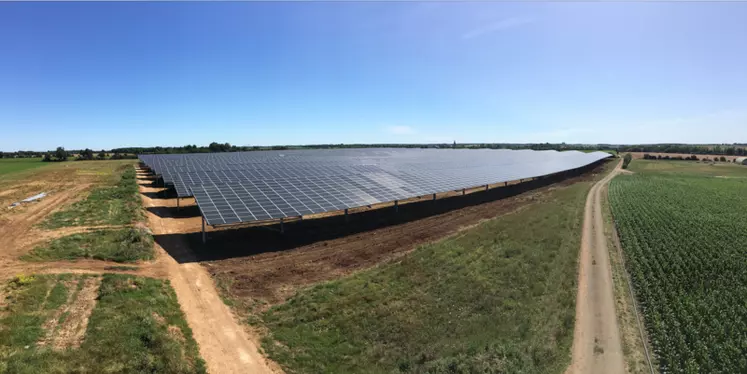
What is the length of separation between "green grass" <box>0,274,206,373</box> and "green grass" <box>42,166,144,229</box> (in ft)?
54.5

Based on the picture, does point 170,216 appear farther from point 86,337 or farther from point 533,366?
point 533,366

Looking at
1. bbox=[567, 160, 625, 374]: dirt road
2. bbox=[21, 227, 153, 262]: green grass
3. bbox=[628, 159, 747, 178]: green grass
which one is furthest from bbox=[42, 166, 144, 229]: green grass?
bbox=[628, 159, 747, 178]: green grass

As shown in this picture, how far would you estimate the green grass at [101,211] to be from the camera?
1223 inches

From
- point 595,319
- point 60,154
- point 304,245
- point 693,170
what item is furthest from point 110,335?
point 693,170

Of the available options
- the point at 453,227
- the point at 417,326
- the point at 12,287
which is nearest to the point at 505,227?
the point at 453,227

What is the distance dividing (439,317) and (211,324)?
38.1 feet

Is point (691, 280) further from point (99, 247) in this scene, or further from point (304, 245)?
point (99, 247)

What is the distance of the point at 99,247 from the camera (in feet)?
78.0

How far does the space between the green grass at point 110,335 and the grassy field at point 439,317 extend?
12.6 ft

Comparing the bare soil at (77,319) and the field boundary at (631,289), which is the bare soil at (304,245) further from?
the field boundary at (631,289)

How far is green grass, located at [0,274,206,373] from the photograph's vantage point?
36.6 ft

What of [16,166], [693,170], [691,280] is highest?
[16,166]

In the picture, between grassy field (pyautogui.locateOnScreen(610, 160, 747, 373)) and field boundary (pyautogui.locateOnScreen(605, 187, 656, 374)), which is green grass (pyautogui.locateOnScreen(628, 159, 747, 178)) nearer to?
grassy field (pyautogui.locateOnScreen(610, 160, 747, 373))

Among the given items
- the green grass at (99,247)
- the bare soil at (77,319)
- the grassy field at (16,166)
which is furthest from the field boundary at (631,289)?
the grassy field at (16,166)
